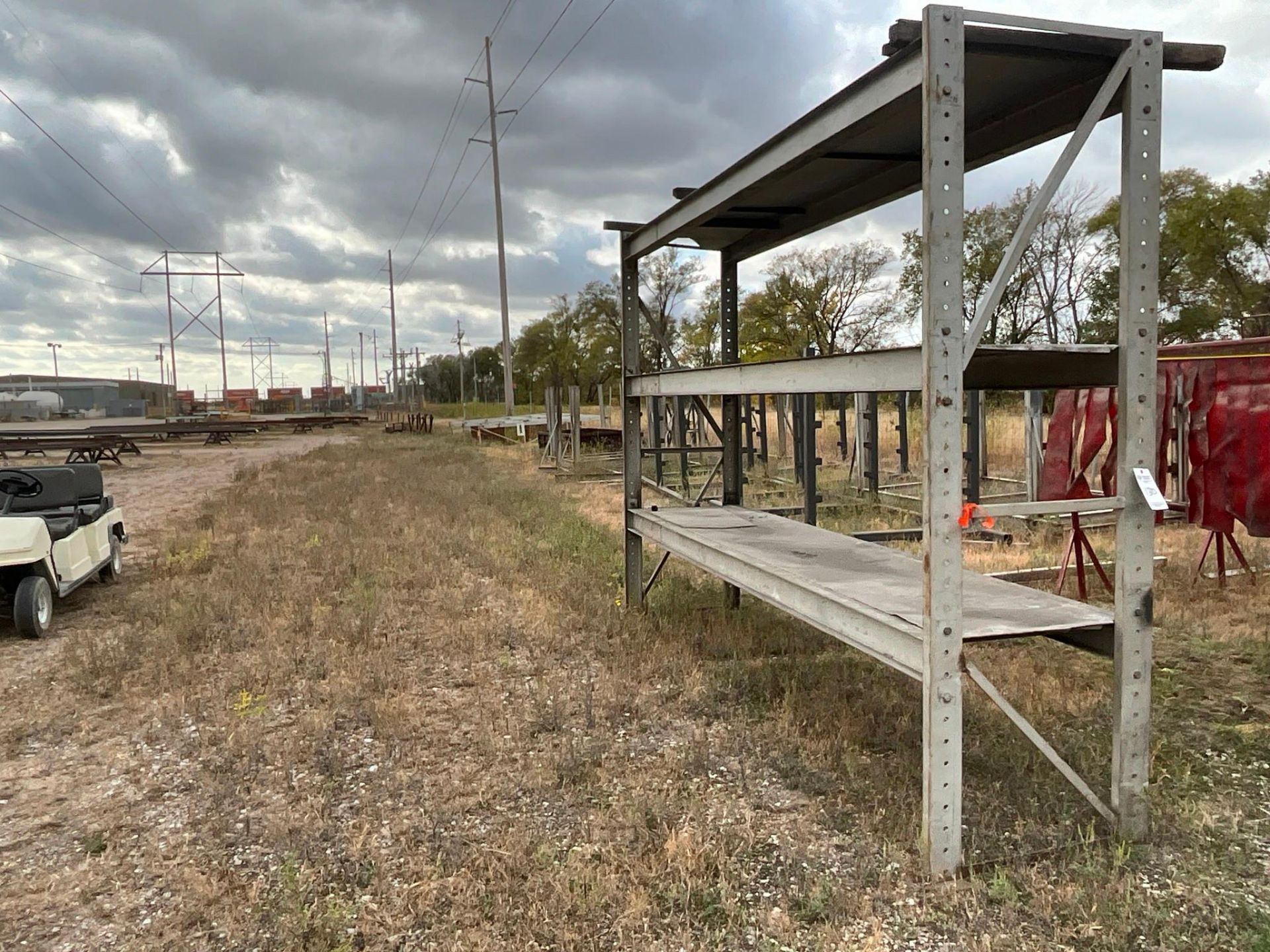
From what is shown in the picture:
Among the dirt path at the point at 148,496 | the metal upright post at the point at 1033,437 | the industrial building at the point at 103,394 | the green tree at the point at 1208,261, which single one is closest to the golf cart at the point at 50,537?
the dirt path at the point at 148,496

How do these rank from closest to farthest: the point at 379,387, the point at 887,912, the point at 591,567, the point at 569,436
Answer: the point at 887,912 → the point at 591,567 → the point at 569,436 → the point at 379,387

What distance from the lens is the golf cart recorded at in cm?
627

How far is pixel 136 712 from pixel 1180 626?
6692 millimetres

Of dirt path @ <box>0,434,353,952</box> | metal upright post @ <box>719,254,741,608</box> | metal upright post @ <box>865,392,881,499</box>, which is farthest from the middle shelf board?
metal upright post @ <box>865,392,881,499</box>

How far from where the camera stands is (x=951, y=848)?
3.07m

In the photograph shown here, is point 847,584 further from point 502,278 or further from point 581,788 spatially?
point 502,278

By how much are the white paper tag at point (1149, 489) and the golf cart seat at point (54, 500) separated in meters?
7.43

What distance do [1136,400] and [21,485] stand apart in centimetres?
824

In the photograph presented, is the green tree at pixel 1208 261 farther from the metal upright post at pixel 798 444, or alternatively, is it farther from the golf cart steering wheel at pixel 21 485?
the golf cart steering wheel at pixel 21 485

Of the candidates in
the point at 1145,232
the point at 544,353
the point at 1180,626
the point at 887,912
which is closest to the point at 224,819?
the point at 887,912

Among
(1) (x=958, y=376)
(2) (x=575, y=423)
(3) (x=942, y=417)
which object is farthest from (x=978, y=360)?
(2) (x=575, y=423)

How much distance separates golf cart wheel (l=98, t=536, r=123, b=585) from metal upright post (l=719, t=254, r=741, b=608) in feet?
18.9

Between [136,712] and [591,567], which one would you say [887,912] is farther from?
[591,567]

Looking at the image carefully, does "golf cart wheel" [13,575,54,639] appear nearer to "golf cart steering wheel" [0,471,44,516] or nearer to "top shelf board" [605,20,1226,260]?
"golf cart steering wheel" [0,471,44,516]
